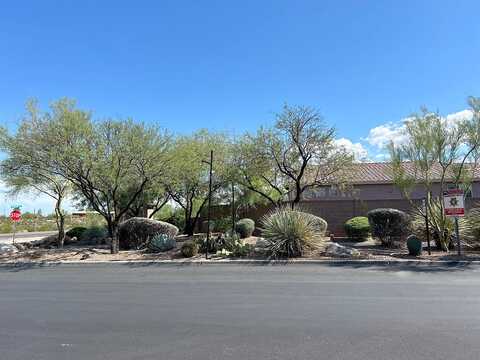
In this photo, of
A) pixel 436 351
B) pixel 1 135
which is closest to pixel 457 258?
pixel 436 351

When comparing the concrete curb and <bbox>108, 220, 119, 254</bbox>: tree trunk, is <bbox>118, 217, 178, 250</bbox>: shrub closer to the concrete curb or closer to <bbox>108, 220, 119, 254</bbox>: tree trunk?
<bbox>108, 220, 119, 254</bbox>: tree trunk

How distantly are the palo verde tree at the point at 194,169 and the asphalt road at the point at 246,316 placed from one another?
772 cm

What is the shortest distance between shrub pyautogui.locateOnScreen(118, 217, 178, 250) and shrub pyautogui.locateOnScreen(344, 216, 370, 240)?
887cm

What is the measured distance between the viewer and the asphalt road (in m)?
4.98

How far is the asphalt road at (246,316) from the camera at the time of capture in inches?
196

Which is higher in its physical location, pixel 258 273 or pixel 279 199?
pixel 279 199

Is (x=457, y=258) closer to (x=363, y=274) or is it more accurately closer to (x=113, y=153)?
(x=363, y=274)

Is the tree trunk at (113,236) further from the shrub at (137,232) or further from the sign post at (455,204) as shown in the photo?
the sign post at (455,204)

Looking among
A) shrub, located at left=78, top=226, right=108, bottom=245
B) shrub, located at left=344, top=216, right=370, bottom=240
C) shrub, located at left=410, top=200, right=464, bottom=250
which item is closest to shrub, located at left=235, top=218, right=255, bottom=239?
shrub, located at left=344, top=216, right=370, bottom=240

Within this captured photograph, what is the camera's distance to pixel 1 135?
15.5 m

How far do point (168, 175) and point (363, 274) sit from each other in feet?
32.2

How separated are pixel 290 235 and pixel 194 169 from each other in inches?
315

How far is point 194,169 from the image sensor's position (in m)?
21.0

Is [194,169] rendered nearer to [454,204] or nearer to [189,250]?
[189,250]
